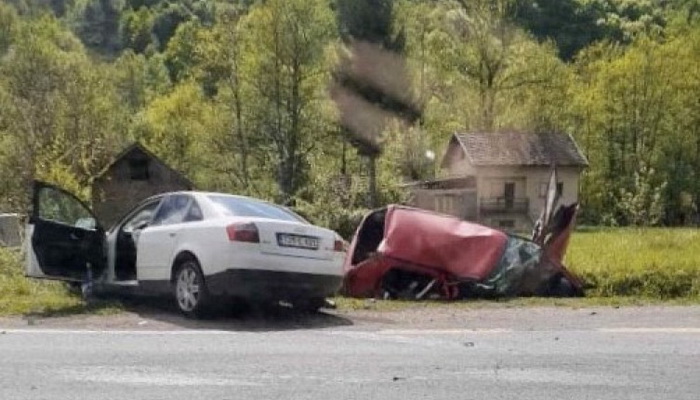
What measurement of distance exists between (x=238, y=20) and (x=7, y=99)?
49.9ft

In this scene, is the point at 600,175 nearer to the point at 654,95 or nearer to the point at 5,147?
the point at 654,95

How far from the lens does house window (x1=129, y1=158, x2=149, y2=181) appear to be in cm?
5506

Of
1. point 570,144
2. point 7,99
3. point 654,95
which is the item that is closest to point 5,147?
point 7,99

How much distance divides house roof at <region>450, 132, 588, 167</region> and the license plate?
52.8 metres

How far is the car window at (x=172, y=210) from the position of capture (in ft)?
41.3

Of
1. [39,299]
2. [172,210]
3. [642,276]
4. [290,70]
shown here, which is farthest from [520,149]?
[172,210]

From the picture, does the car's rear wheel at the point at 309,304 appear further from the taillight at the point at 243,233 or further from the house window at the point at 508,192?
the house window at the point at 508,192

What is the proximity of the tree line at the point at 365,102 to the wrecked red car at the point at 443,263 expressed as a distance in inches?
955

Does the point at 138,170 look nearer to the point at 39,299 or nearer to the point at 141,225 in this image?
the point at 39,299

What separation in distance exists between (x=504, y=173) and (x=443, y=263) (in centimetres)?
5482

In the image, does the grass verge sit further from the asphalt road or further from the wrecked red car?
the wrecked red car

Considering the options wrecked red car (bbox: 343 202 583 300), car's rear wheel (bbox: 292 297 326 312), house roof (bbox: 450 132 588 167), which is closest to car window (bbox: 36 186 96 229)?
car's rear wheel (bbox: 292 297 326 312)

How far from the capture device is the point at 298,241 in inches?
473

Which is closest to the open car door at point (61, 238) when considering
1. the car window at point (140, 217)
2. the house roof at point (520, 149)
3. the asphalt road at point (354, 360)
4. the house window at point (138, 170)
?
the car window at point (140, 217)
